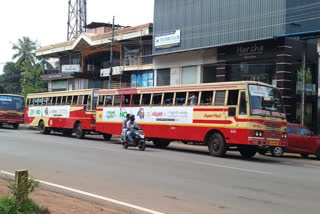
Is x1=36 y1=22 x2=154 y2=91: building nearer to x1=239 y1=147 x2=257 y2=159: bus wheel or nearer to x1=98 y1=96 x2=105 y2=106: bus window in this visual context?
x1=98 y1=96 x2=105 y2=106: bus window

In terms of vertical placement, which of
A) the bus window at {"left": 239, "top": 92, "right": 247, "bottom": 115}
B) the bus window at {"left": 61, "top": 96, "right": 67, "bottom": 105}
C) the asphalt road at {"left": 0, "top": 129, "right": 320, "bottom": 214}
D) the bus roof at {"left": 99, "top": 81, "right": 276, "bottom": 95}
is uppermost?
the bus roof at {"left": 99, "top": 81, "right": 276, "bottom": 95}

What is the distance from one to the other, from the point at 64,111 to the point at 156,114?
361 inches

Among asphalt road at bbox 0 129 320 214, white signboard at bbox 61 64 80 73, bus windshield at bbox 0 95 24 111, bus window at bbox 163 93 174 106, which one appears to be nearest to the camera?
asphalt road at bbox 0 129 320 214

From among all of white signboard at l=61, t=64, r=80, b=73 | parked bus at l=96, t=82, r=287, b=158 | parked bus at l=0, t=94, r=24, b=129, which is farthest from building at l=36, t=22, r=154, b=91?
parked bus at l=96, t=82, r=287, b=158

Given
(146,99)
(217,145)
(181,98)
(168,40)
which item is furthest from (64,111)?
(217,145)

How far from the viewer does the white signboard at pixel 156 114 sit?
60.6 feet

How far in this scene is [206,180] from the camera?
9.79 m

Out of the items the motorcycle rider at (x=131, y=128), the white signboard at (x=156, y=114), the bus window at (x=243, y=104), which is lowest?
the motorcycle rider at (x=131, y=128)

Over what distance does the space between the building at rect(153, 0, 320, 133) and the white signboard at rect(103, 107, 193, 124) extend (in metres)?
8.53

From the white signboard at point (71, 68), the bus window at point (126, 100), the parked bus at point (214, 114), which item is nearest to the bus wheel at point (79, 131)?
the parked bus at point (214, 114)

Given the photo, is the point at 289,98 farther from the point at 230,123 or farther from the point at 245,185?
the point at 245,185

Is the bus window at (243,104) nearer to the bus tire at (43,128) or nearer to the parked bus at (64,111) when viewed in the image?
the parked bus at (64,111)

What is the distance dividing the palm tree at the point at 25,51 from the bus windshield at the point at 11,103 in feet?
97.0

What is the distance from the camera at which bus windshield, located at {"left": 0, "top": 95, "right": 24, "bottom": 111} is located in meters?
34.0
